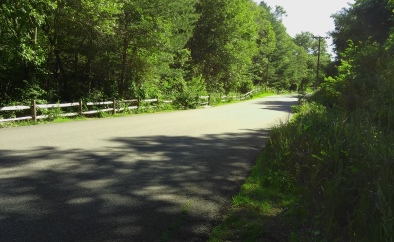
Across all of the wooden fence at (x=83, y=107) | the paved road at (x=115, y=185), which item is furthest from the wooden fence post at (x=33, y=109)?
the paved road at (x=115, y=185)

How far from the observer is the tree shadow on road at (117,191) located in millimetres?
4047

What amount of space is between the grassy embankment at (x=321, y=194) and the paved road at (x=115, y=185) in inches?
17.9

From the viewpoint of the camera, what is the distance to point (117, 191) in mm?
5359

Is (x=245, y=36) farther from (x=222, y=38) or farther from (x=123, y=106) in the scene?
(x=123, y=106)

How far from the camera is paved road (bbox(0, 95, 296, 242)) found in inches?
161

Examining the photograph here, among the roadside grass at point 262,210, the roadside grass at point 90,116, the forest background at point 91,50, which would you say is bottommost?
the roadside grass at point 262,210

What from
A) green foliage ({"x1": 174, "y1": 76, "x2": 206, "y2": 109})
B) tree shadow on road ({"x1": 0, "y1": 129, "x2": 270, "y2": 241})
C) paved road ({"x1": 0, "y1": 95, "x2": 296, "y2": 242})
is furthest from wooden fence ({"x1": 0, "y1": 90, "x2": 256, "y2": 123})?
tree shadow on road ({"x1": 0, "y1": 129, "x2": 270, "y2": 241})

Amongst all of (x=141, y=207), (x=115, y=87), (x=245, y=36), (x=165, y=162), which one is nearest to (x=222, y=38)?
(x=245, y=36)

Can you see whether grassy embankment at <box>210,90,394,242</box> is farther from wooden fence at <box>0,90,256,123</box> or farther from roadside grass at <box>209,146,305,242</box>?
wooden fence at <box>0,90,256,123</box>

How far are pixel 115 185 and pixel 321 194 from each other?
3218mm

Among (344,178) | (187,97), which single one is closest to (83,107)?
(187,97)

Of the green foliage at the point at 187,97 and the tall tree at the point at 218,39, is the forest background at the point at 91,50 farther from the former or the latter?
the tall tree at the point at 218,39

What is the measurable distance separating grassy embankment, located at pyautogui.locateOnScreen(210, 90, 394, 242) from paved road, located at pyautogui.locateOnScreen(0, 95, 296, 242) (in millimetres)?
455

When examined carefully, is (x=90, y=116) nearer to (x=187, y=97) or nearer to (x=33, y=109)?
(x=33, y=109)
